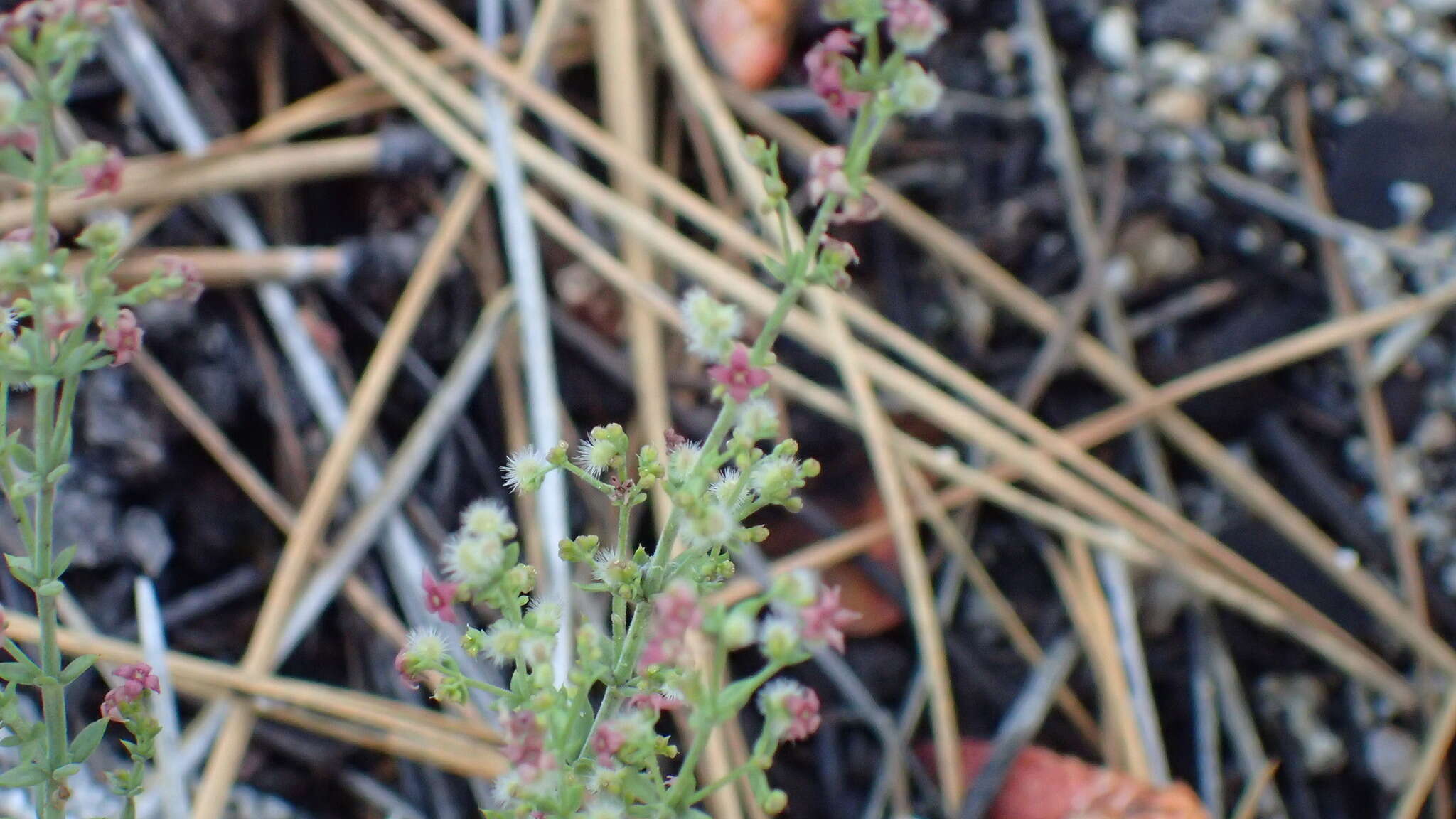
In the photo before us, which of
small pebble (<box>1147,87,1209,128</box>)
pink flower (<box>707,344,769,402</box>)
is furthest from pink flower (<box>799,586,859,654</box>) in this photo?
small pebble (<box>1147,87,1209,128</box>)

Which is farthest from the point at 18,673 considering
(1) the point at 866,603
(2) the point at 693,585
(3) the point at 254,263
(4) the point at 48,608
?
(1) the point at 866,603

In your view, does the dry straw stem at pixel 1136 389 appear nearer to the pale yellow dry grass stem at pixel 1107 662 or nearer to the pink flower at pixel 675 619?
the pale yellow dry grass stem at pixel 1107 662

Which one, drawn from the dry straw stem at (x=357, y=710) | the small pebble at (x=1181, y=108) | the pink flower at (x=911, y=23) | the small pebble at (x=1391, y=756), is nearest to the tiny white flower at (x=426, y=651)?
the pink flower at (x=911, y=23)

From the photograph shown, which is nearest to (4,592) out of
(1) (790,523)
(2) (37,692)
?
(2) (37,692)

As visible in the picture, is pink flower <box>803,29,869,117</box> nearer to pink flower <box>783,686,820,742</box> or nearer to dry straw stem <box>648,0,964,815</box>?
pink flower <box>783,686,820,742</box>

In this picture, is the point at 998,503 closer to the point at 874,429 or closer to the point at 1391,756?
the point at 874,429

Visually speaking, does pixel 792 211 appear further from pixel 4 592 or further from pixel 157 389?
pixel 4 592
